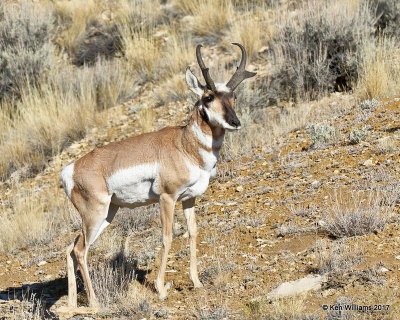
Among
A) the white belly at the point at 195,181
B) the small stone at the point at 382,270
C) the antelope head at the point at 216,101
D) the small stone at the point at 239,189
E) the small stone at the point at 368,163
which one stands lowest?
the small stone at the point at 239,189

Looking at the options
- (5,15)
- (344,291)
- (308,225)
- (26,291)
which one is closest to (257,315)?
(344,291)

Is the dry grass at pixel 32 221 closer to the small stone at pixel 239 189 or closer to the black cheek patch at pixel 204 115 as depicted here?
the small stone at pixel 239 189

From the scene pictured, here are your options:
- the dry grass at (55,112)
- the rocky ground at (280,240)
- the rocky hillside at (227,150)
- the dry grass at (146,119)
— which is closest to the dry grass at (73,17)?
the rocky hillside at (227,150)

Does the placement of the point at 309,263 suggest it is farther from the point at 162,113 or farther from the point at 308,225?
the point at 162,113

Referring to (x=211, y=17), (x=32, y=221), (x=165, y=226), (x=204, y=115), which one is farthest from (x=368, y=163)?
(x=211, y=17)

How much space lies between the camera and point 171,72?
15656 millimetres

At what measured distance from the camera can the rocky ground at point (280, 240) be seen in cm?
641

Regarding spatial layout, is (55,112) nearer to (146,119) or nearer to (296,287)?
(146,119)

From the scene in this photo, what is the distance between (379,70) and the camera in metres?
12.5

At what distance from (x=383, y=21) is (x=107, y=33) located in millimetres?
6850

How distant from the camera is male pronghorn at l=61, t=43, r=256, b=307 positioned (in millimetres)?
7078

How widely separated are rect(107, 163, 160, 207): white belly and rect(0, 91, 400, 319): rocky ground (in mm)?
965

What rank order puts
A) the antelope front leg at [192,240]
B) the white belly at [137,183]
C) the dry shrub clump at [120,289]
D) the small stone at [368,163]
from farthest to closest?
the small stone at [368,163] < the antelope front leg at [192,240] < the white belly at [137,183] < the dry shrub clump at [120,289]

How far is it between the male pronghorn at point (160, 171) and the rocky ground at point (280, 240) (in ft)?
1.87
